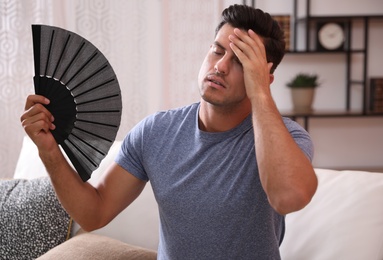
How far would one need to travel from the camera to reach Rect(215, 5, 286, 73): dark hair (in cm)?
166

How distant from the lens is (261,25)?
166 centimetres

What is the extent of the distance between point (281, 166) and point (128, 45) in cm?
262

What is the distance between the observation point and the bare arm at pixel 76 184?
57.7 inches

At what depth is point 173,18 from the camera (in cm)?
388

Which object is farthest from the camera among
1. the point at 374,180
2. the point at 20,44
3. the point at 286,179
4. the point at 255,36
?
the point at 20,44

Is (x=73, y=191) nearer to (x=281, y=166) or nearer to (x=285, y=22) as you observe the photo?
(x=281, y=166)

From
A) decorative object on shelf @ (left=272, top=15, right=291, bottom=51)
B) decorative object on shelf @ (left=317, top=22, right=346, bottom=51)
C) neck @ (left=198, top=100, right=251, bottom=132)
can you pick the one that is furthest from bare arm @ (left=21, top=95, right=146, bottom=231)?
decorative object on shelf @ (left=317, top=22, right=346, bottom=51)

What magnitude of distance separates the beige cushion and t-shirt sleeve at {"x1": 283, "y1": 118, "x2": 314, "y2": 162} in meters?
0.61

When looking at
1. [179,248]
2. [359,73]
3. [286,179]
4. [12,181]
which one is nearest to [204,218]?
[179,248]

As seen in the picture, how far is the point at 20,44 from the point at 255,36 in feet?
8.54

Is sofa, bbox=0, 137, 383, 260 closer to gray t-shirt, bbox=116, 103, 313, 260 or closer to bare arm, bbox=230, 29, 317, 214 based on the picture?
gray t-shirt, bbox=116, 103, 313, 260

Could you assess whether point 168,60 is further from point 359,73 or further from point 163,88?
point 359,73

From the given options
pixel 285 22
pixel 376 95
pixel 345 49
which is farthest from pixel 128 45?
pixel 376 95

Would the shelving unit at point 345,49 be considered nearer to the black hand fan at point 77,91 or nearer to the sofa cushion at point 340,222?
the sofa cushion at point 340,222
